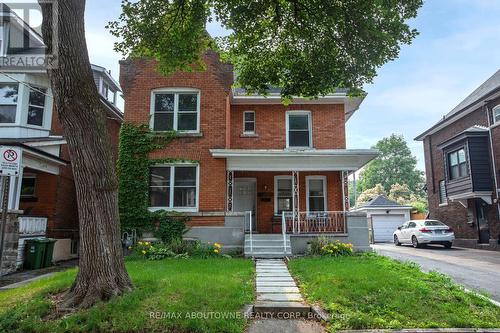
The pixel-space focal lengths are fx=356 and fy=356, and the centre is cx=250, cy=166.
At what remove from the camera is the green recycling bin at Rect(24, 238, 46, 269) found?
36.9ft

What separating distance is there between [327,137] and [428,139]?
1294cm

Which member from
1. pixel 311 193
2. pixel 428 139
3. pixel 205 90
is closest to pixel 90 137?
pixel 205 90

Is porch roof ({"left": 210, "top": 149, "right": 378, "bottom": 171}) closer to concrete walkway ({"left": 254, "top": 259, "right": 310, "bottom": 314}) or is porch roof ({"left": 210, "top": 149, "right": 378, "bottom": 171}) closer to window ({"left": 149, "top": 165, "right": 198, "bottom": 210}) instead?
window ({"left": 149, "top": 165, "right": 198, "bottom": 210})

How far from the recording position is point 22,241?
11.5 meters

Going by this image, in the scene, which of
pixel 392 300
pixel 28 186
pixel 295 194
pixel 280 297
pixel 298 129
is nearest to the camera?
pixel 392 300

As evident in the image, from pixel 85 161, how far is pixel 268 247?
7.86m

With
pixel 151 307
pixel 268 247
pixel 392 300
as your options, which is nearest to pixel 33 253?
pixel 268 247

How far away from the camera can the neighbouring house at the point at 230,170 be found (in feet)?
43.7

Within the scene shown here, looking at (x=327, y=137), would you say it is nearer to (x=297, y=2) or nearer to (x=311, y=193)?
(x=311, y=193)

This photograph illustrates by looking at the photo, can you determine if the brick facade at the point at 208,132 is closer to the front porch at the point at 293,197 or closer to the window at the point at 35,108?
the front porch at the point at 293,197

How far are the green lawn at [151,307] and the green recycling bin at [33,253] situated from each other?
13.8 feet

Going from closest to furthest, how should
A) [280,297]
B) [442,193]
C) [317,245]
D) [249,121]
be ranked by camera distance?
[280,297] < [317,245] < [249,121] < [442,193]

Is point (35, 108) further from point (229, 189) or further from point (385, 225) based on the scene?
point (385, 225)

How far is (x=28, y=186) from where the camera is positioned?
1459 cm
